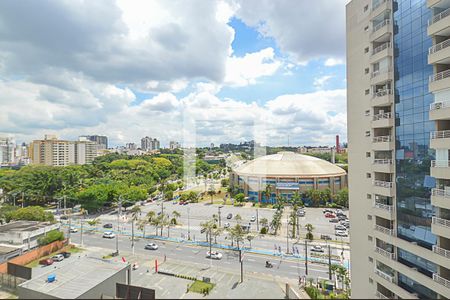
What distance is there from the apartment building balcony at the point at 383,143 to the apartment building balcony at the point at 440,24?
5640 millimetres

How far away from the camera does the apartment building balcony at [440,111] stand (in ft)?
35.2

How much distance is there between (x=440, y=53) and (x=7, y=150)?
158 meters

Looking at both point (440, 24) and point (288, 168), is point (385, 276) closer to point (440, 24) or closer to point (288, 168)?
point (440, 24)

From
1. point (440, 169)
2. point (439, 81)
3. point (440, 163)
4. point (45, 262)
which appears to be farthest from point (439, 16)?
point (45, 262)

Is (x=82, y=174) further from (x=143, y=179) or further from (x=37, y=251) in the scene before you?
(x=37, y=251)

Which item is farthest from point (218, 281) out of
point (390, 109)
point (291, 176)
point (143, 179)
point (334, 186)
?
point (143, 179)

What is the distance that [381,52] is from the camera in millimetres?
14648

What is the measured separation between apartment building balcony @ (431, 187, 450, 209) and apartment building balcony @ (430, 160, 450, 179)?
0.75m

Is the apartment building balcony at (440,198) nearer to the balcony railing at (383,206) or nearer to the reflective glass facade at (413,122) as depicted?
the reflective glass facade at (413,122)

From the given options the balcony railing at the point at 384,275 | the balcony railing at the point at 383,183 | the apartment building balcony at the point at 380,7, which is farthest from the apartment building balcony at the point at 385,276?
the apartment building balcony at the point at 380,7

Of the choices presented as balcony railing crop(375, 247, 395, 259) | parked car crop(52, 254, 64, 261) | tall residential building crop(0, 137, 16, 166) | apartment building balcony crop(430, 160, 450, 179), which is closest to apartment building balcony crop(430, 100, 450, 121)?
apartment building balcony crop(430, 160, 450, 179)

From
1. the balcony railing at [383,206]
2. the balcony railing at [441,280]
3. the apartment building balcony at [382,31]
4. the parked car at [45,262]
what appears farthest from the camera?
the parked car at [45,262]

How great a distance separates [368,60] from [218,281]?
20.4m

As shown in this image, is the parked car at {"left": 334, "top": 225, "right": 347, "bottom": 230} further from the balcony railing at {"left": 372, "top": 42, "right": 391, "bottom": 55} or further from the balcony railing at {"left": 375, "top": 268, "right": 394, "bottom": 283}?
the balcony railing at {"left": 372, "top": 42, "right": 391, "bottom": 55}
